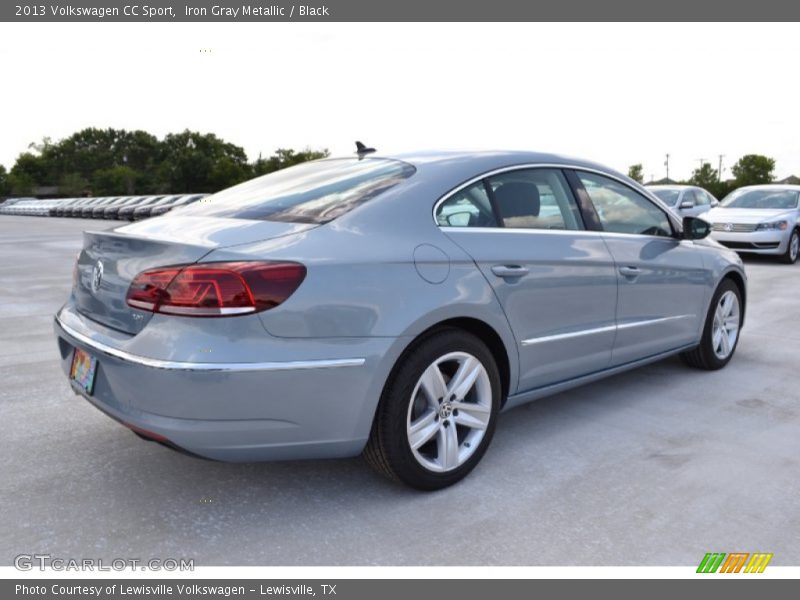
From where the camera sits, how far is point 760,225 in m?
12.8

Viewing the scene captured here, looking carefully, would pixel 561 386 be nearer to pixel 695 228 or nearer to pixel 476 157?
pixel 476 157

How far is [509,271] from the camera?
3.46 metres

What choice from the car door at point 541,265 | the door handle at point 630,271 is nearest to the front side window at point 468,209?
the car door at point 541,265

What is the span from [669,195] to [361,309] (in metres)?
14.9

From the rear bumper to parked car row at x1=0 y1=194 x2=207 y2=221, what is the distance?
100.0 feet

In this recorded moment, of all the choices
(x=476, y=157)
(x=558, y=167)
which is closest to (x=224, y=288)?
(x=476, y=157)

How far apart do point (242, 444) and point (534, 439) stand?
174cm

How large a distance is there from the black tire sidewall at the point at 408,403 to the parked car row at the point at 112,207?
30.4 metres

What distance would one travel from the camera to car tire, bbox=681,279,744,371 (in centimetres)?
516

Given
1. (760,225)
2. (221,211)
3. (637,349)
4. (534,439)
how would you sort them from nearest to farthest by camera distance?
(221,211), (534,439), (637,349), (760,225)

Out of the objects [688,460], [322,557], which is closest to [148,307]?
[322,557]

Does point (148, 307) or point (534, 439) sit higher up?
point (148, 307)

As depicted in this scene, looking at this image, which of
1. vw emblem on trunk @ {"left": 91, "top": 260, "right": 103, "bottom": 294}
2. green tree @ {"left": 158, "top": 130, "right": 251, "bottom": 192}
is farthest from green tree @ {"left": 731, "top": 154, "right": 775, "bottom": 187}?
vw emblem on trunk @ {"left": 91, "top": 260, "right": 103, "bottom": 294}

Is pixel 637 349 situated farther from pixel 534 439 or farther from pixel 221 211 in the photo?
pixel 221 211
